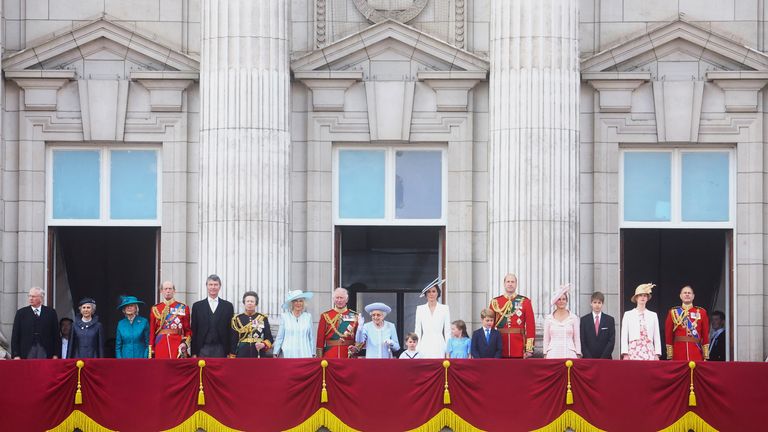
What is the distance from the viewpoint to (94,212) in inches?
1427

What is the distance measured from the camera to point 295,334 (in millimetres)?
31094

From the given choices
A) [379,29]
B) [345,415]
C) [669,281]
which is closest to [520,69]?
[379,29]

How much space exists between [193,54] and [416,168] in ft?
16.1

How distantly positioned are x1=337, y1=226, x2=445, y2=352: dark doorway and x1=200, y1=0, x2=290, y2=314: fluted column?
2.30 m

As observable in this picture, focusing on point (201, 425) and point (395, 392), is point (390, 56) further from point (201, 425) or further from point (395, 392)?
point (201, 425)

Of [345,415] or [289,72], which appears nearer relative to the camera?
[345,415]

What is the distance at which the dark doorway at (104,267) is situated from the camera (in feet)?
120

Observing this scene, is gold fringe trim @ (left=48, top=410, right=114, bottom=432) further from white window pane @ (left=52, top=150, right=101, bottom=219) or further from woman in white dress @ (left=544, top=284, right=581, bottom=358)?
white window pane @ (left=52, top=150, right=101, bottom=219)

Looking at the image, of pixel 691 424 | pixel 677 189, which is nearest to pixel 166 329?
pixel 691 424

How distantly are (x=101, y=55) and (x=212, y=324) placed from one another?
7.53 meters

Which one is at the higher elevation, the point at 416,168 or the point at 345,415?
the point at 416,168

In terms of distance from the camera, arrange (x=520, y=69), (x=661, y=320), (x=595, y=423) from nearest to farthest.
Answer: (x=595, y=423)
(x=520, y=69)
(x=661, y=320)

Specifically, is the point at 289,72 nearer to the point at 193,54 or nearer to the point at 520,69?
the point at 193,54

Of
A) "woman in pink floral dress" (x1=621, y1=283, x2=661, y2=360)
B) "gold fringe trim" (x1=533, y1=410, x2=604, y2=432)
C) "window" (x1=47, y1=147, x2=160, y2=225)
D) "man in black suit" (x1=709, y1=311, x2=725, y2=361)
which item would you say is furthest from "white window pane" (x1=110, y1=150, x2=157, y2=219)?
"man in black suit" (x1=709, y1=311, x2=725, y2=361)
